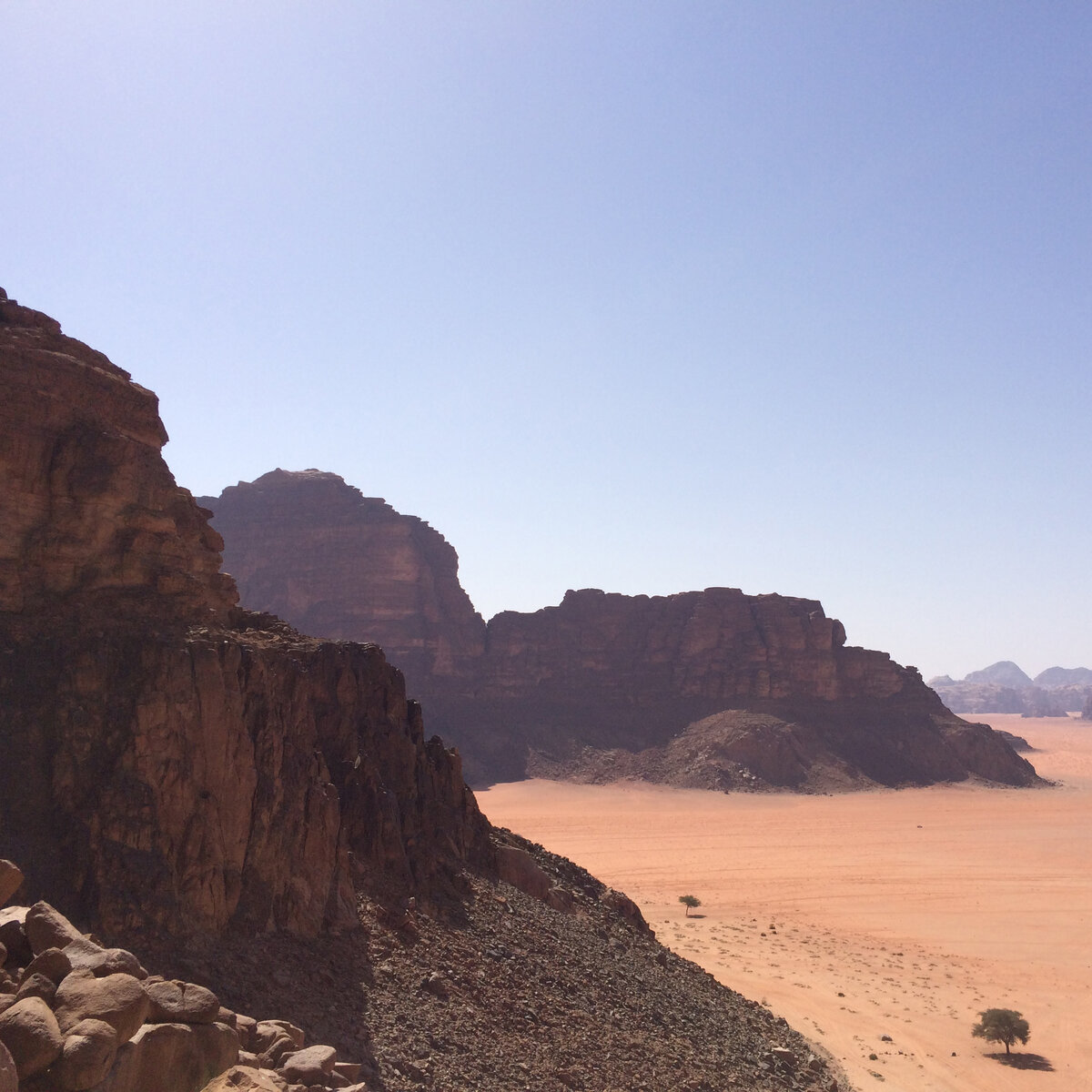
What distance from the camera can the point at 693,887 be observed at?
47719 mm

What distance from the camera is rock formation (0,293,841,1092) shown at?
1418 cm

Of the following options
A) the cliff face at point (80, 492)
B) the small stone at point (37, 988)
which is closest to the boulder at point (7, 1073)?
the small stone at point (37, 988)

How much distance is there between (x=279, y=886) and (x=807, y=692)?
3520 inches

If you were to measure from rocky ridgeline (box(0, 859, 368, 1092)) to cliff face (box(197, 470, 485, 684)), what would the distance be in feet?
298

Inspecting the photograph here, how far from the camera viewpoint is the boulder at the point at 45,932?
32.1 ft

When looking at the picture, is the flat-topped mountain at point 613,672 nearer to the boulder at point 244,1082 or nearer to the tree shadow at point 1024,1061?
the tree shadow at point 1024,1061

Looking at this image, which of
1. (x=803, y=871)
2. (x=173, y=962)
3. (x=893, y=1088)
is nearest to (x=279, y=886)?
(x=173, y=962)

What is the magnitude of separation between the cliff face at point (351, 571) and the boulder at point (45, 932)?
91241 mm

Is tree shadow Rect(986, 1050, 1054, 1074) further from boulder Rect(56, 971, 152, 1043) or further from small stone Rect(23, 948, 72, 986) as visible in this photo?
small stone Rect(23, 948, 72, 986)

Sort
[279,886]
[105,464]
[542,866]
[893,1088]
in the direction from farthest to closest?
[542,866], [893,1088], [105,464], [279,886]

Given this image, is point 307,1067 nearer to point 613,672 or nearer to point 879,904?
point 879,904

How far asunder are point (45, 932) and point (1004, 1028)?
25.3m

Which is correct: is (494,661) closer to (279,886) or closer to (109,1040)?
(279,886)

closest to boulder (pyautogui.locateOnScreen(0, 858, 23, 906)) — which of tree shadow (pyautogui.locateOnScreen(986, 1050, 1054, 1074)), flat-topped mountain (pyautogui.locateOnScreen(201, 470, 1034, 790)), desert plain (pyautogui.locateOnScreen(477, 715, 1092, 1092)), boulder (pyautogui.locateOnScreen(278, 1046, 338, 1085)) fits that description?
boulder (pyautogui.locateOnScreen(278, 1046, 338, 1085))
